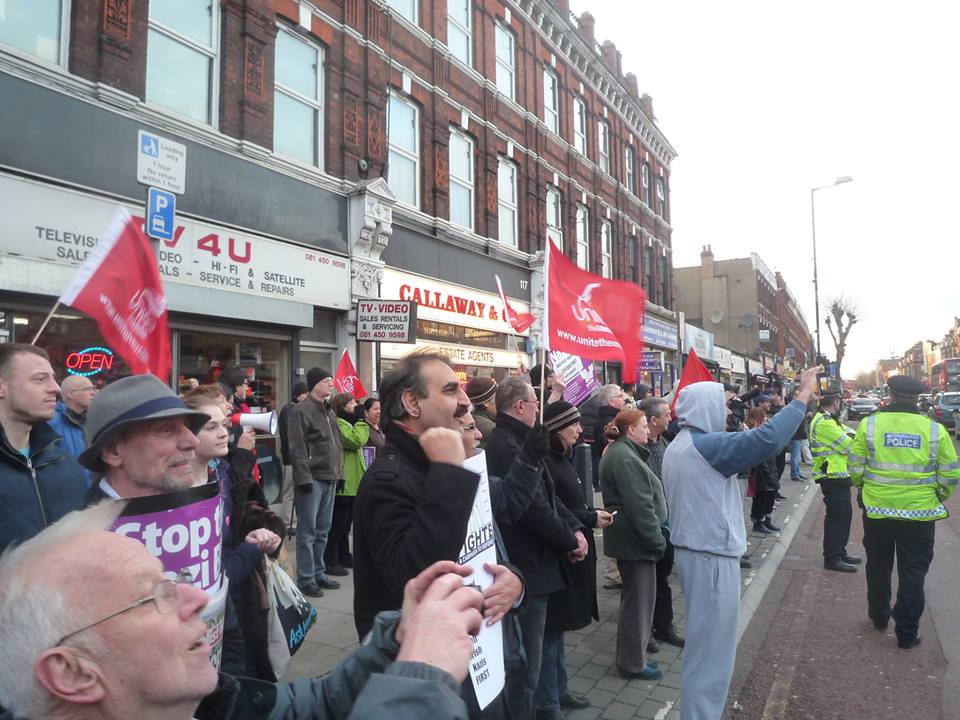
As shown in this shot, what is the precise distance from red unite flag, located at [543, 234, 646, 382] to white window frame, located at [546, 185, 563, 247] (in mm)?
13644

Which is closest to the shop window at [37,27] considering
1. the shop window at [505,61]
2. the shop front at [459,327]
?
the shop front at [459,327]

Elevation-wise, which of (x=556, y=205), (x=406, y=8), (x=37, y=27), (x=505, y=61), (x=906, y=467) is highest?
(x=505, y=61)

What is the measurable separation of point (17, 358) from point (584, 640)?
4.33 meters

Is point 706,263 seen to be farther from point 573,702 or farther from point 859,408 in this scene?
point 573,702

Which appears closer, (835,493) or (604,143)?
(835,493)

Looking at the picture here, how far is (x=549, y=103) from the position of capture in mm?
19844

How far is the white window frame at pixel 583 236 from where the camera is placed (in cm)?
2106

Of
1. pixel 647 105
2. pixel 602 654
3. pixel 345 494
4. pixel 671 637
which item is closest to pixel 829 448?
pixel 671 637

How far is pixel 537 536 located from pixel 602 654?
2.05 metres

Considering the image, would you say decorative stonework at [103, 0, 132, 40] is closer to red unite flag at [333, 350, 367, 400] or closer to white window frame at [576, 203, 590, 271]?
red unite flag at [333, 350, 367, 400]

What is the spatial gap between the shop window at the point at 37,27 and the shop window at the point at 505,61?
10.9 meters

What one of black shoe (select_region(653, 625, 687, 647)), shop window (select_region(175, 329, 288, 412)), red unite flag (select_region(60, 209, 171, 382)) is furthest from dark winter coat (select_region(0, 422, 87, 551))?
shop window (select_region(175, 329, 288, 412))

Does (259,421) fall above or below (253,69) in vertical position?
below

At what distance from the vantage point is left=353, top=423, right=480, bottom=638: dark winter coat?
1.95 m
